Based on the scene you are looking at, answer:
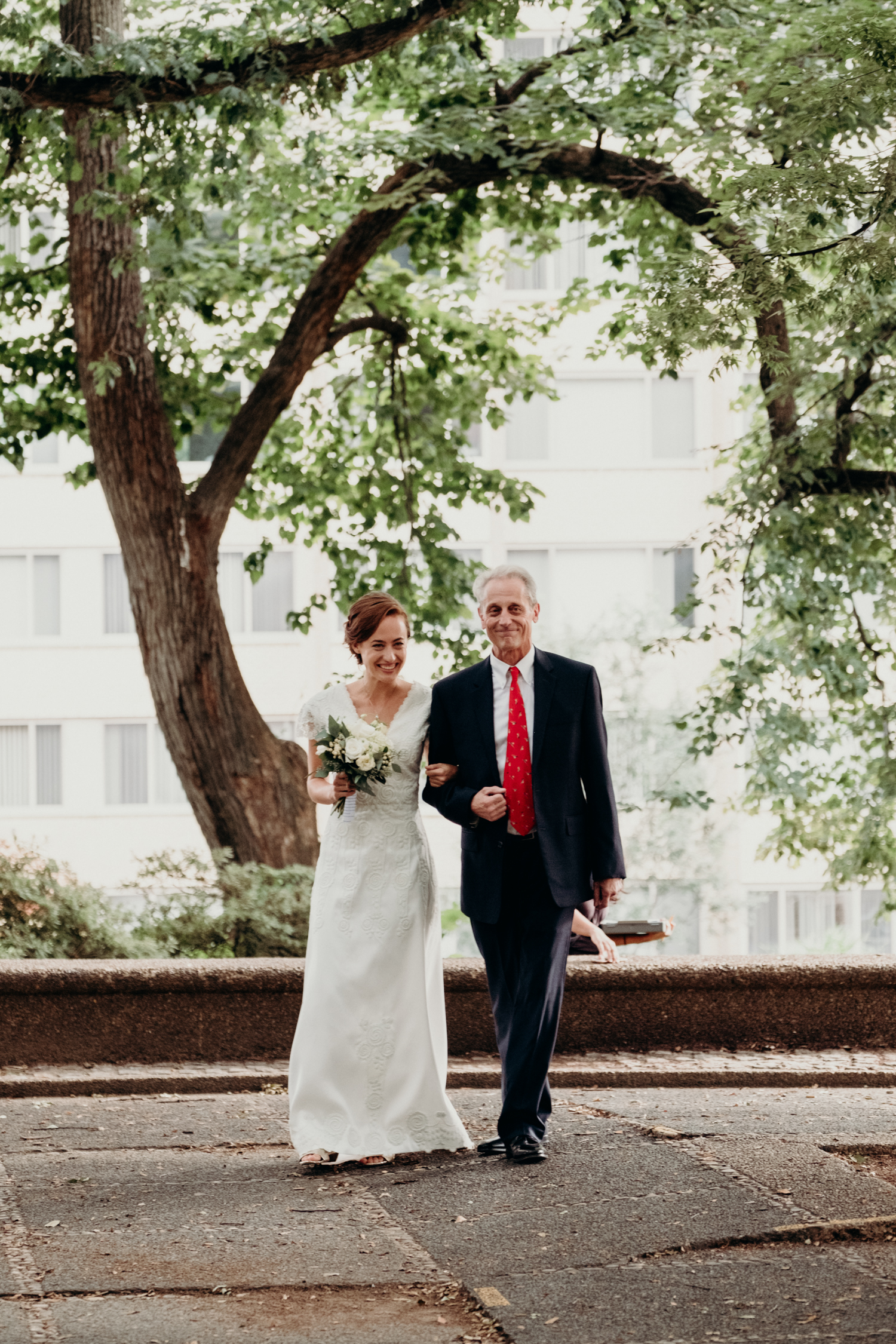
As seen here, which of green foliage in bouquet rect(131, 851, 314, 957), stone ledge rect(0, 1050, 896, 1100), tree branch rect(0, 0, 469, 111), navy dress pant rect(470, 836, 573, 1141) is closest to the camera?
navy dress pant rect(470, 836, 573, 1141)

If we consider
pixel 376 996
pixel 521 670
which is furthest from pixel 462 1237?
pixel 521 670

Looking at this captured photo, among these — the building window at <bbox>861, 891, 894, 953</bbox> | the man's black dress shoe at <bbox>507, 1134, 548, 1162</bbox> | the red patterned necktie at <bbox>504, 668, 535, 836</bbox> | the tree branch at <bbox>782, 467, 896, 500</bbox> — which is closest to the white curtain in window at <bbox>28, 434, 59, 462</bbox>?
the building window at <bbox>861, 891, 894, 953</bbox>

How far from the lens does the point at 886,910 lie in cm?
1427

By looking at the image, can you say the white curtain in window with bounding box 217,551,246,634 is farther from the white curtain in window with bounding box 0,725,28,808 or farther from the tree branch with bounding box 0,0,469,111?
the tree branch with bounding box 0,0,469,111

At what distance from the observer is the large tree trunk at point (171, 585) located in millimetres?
11898

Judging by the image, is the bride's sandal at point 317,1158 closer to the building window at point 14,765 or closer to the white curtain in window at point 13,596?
the building window at point 14,765

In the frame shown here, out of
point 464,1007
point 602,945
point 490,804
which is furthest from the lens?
point 464,1007

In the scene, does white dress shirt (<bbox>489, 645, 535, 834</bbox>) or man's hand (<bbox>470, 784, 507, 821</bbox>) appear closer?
man's hand (<bbox>470, 784, 507, 821</bbox>)

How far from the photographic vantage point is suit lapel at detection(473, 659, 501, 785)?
20.4ft

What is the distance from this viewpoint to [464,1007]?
8.90 metres

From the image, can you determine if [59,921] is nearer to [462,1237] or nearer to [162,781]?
[462,1237]

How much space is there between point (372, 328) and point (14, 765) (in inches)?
732

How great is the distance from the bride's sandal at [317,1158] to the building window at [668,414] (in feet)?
85.6

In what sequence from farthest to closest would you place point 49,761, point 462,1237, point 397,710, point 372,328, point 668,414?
1. point 668,414
2. point 49,761
3. point 372,328
4. point 397,710
5. point 462,1237
